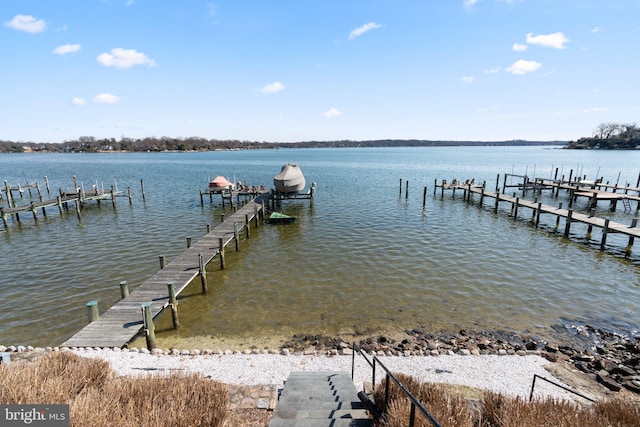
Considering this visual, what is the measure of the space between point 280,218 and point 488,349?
809 inches

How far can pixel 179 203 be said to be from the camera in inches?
1480

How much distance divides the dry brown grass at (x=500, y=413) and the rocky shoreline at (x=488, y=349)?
429cm

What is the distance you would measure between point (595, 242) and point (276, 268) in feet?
78.8

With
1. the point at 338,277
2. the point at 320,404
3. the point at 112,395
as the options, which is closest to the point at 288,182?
the point at 338,277

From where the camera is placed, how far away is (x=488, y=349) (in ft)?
35.4

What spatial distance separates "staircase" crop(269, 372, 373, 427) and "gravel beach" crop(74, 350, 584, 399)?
1.31 m

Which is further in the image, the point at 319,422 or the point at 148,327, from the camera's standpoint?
the point at 148,327

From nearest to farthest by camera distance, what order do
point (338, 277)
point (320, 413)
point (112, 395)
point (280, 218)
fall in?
point (112, 395) < point (320, 413) < point (338, 277) < point (280, 218)

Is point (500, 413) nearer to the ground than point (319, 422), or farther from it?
farther from it

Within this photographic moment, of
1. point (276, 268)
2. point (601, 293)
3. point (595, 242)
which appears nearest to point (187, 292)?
point (276, 268)

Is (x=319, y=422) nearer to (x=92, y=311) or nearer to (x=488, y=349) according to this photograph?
(x=488, y=349)

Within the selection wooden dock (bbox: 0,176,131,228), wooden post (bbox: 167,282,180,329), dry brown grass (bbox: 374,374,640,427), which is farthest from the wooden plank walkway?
wooden dock (bbox: 0,176,131,228)

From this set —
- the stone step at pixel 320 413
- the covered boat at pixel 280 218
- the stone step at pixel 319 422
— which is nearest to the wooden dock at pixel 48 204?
the covered boat at pixel 280 218

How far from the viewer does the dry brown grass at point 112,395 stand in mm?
4855
